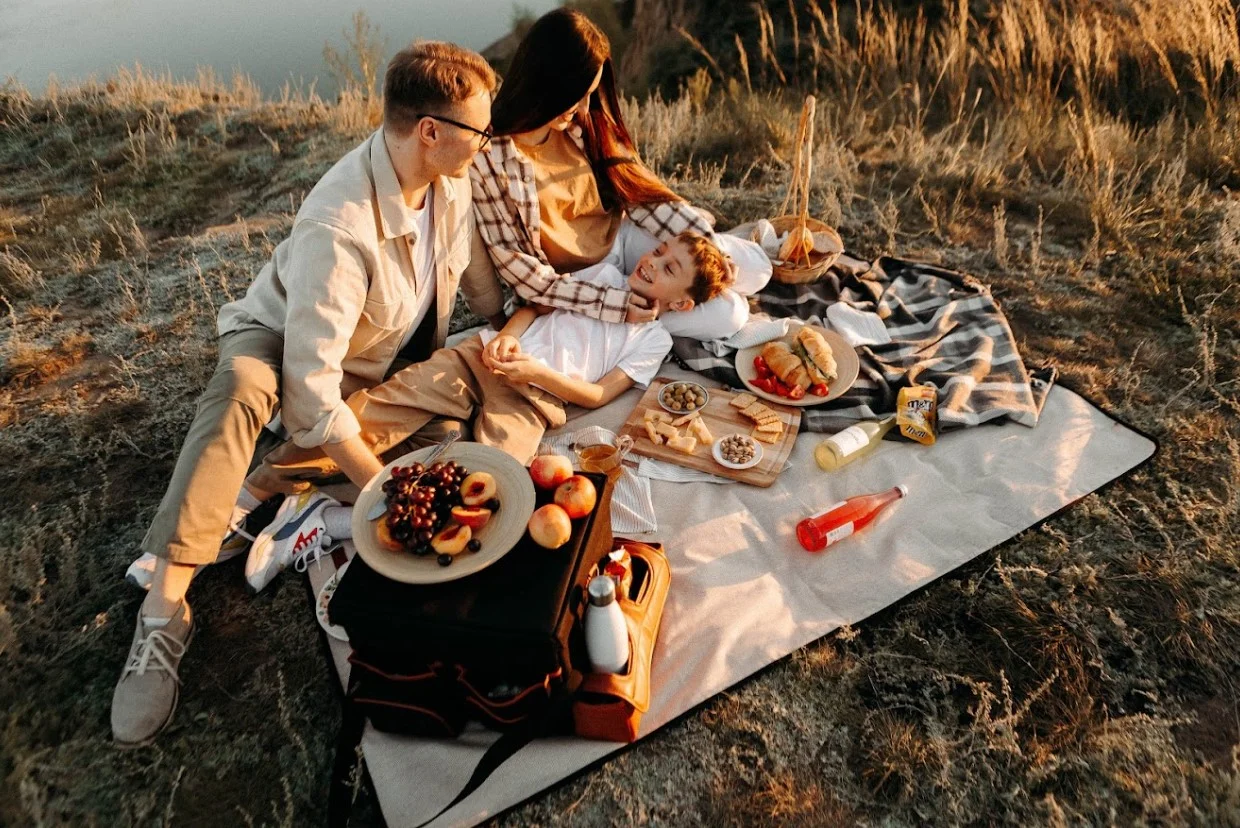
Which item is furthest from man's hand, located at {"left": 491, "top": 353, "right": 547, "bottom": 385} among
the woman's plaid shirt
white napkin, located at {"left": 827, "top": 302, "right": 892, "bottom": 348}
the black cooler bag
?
white napkin, located at {"left": 827, "top": 302, "right": 892, "bottom": 348}

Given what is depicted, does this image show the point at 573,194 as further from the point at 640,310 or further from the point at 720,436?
the point at 720,436

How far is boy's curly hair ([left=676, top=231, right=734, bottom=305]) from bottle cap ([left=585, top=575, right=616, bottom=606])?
2001mm

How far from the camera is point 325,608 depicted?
9.04ft

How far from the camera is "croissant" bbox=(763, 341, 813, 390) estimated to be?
3.65 metres

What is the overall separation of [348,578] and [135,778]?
0.99 metres

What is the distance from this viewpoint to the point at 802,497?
10.7ft

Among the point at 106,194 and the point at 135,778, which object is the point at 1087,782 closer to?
the point at 135,778

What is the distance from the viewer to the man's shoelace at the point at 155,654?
248 cm

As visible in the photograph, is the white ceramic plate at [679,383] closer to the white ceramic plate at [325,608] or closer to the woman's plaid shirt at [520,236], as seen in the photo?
the woman's plaid shirt at [520,236]

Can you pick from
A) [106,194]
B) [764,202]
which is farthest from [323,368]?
[106,194]

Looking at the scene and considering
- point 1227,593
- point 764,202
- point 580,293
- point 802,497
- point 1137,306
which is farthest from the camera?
point 764,202

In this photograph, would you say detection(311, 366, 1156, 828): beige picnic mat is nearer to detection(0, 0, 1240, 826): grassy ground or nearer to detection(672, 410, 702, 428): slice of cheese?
detection(0, 0, 1240, 826): grassy ground

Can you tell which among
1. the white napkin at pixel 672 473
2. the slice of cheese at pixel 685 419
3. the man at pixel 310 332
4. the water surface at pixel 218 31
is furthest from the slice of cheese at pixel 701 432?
the water surface at pixel 218 31

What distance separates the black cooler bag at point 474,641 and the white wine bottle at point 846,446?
144 cm
